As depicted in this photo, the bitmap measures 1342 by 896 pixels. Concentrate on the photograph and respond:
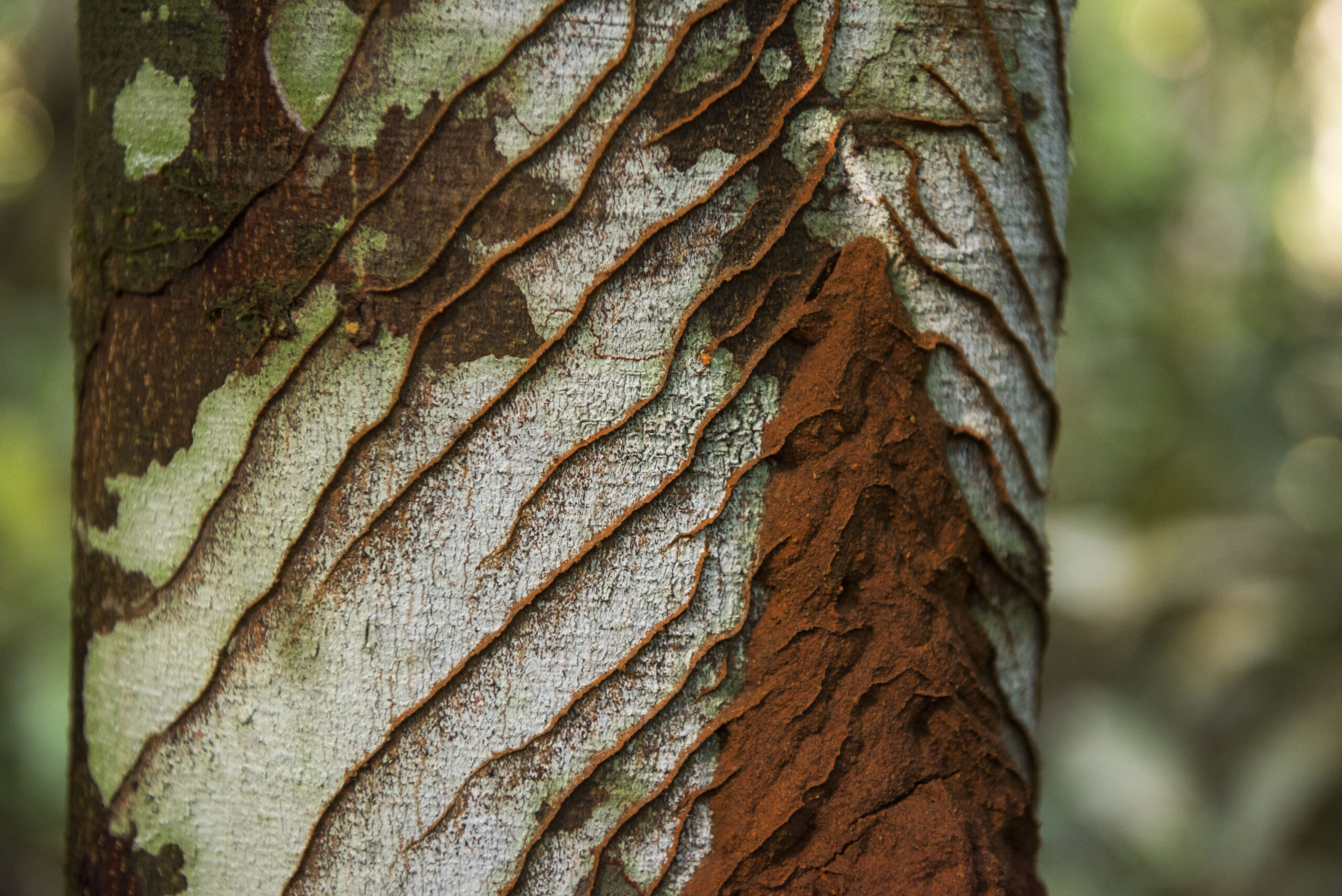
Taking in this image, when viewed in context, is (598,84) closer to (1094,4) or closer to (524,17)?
(524,17)

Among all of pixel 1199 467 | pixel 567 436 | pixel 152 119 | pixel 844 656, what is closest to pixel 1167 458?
pixel 1199 467

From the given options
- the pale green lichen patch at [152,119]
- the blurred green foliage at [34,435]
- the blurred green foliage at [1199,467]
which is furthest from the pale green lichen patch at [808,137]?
the blurred green foliage at [34,435]

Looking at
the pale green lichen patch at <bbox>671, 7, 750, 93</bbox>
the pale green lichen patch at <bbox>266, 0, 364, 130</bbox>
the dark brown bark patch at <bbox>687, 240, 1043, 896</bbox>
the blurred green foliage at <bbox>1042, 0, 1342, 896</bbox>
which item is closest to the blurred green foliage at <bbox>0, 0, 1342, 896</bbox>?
the blurred green foliage at <bbox>1042, 0, 1342, 896</bbox>

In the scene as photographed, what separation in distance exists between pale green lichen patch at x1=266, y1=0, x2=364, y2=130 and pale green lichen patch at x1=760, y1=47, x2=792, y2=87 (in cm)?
24

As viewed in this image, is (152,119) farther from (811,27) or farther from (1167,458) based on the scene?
(1167,458)

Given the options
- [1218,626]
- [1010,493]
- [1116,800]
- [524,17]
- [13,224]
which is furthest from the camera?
[13,224]

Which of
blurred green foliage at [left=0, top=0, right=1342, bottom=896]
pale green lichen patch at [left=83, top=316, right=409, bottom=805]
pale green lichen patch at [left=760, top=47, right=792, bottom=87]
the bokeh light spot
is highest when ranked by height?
the bokeh light spot

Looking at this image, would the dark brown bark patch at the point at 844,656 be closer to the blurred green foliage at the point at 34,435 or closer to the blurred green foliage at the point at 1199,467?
the blurred green foliage at the point at 1199,467

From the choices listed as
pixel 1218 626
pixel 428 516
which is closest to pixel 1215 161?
pixel 1218 626

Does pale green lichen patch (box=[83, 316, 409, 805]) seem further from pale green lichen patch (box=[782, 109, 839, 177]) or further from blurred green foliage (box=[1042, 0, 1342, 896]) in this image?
blurred green foliage (box=[1042, 0, 1342, 896])

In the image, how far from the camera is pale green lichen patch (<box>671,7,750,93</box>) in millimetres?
569

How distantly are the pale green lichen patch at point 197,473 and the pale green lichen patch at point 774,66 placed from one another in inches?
11.4

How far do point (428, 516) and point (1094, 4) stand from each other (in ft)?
14.1

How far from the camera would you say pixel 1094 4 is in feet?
13.1
